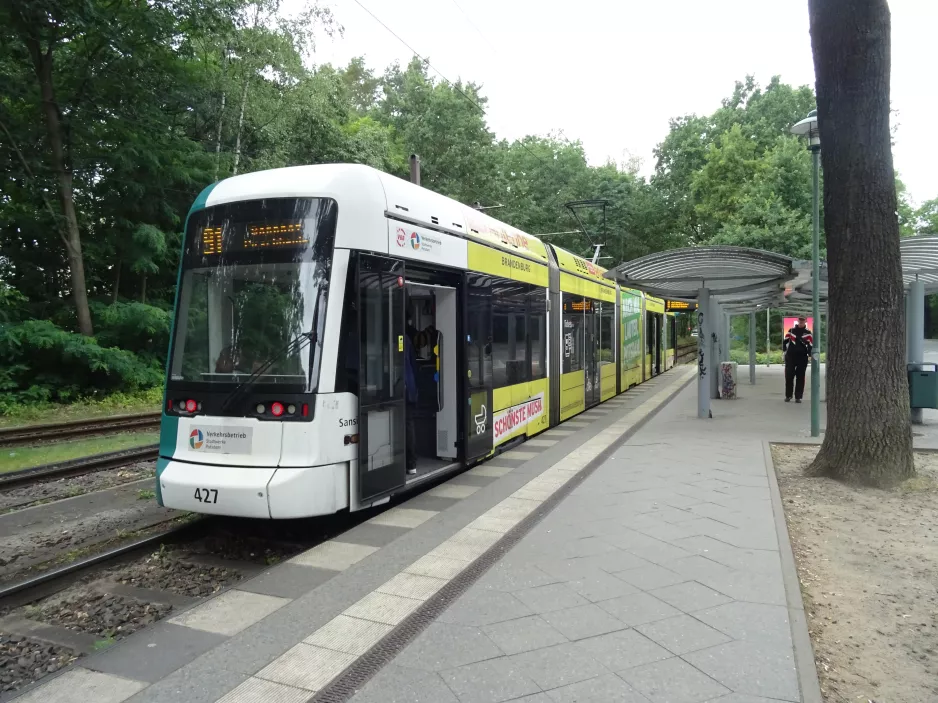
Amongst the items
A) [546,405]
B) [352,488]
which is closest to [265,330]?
[352,488]

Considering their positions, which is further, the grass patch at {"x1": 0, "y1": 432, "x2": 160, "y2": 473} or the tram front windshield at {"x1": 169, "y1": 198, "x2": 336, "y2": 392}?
the grass patch at {"x1": 0, "y1": 432, "x2": 160, "y2": 473}

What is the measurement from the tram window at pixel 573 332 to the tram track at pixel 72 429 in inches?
304

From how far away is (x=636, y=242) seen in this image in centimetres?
4156

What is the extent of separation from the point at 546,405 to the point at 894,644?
25.2 feet

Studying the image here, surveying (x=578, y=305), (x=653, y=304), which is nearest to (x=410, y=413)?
(x=578, y=305)

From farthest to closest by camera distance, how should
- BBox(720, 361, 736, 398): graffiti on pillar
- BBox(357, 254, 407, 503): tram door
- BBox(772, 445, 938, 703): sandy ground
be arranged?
BBox(720, 361, 736, 398): graffiti on pillar → BBox(357, 254, 407, 503): tram door → BBox(772, 445, 938, 703): sandy ground

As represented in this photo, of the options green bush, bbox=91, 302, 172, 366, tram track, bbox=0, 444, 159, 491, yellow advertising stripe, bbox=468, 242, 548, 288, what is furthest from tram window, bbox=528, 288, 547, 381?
green bush, bbox=91, 302, 172, 366

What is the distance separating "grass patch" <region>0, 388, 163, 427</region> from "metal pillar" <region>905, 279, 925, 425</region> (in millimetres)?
14645

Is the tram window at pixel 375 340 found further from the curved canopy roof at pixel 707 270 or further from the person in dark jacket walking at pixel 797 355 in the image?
the person in dark jacket walking at pixel 797 355

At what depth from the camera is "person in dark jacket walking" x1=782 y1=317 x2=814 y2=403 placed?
14.9 metres

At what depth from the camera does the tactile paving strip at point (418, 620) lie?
3193mm

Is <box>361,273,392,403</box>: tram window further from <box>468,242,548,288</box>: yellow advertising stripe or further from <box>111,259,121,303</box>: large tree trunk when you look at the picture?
<box>111,259,121,303</box>: large tree trunk

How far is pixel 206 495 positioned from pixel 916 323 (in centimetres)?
1129

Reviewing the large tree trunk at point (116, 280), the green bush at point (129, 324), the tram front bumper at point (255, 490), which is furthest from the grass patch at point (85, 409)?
the tram front bumper at point (255, 490)
